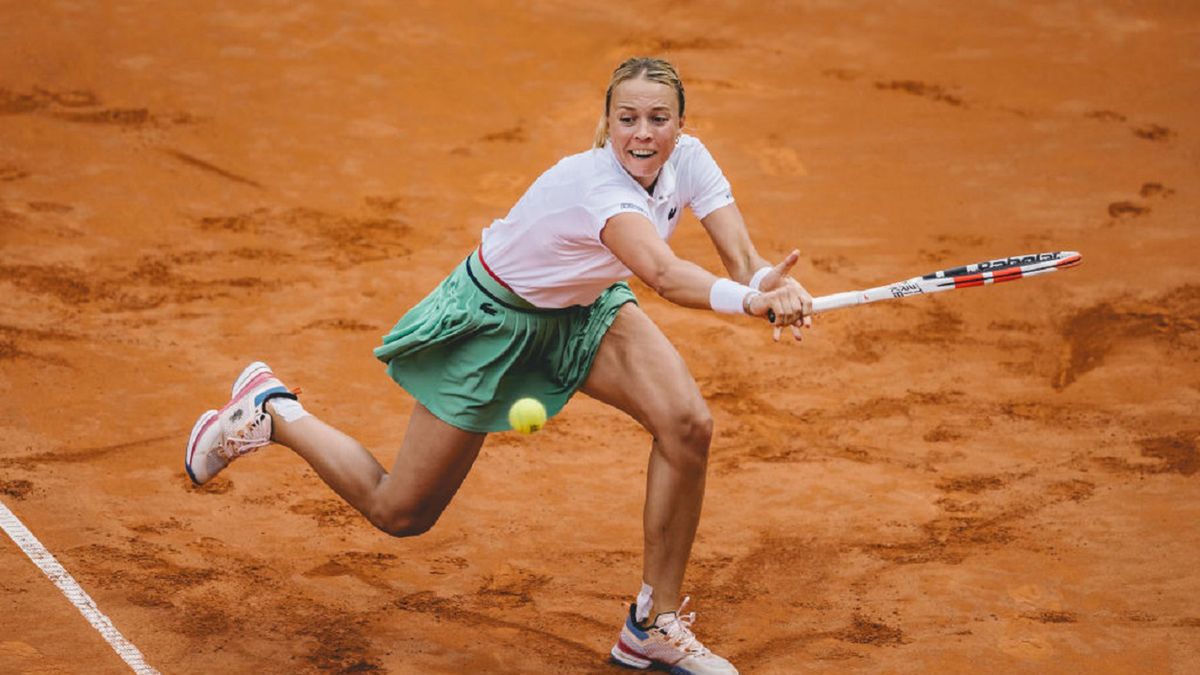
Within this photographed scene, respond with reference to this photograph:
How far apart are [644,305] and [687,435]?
11.2ft

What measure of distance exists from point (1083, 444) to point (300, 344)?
3.49 m

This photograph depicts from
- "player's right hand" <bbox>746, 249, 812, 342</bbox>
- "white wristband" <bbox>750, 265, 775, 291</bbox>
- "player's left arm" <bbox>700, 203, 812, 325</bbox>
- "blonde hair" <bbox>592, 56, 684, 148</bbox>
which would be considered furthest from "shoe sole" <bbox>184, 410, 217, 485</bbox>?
"player's right hand" <bbox>746, 249, 812, 342</bbox>

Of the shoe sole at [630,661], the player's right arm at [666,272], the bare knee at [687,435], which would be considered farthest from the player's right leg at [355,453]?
the player's right arm at [666,272]

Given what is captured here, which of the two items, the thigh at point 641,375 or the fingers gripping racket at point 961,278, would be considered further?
the thigh at point 641,375

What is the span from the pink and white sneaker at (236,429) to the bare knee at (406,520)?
19.3 inches

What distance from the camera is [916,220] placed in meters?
8.26

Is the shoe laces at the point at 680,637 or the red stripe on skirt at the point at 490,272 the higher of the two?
the red stripe on skirt at the point at 490,272

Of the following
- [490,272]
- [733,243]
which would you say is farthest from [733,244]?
[490,272]

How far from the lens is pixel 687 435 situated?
163 inches

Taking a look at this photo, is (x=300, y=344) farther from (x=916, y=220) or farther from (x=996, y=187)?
(x=996, y=187)

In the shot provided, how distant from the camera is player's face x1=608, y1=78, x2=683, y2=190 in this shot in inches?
159

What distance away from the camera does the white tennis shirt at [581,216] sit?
4.03m

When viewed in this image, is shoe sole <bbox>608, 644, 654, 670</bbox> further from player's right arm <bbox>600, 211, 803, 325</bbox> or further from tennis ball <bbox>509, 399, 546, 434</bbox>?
player's right arm <bbox>600, 211, 803, 325</bbox>

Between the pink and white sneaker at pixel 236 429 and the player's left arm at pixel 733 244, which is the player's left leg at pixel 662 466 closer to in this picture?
the player's left arm at pixel 733 244
